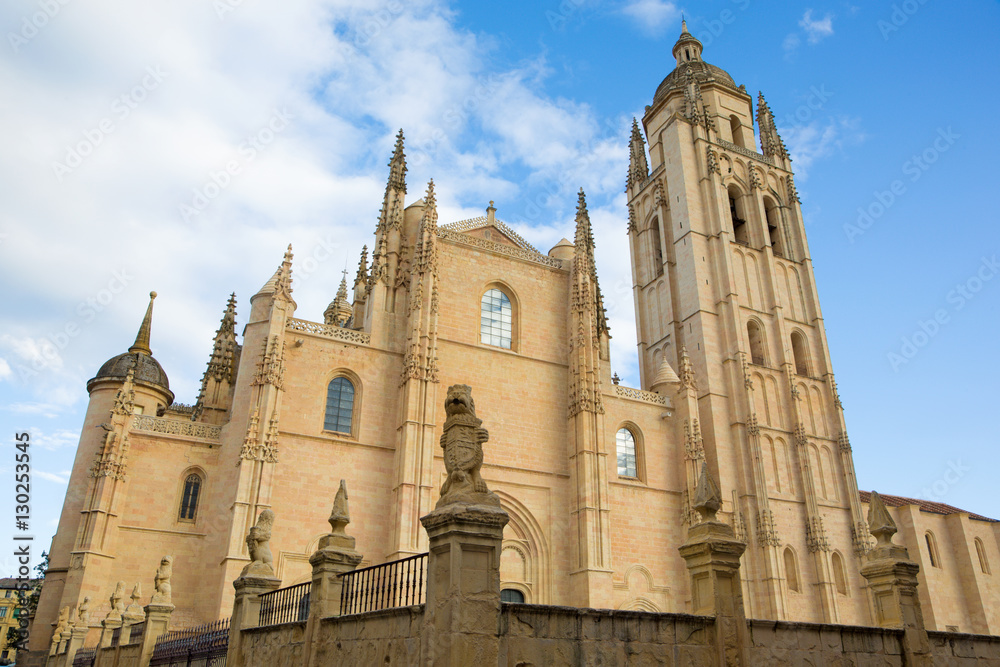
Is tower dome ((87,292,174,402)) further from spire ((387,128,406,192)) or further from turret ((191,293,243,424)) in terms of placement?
spire ((387,128,406,192))

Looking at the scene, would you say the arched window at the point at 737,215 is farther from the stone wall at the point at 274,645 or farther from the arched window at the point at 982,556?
the stone wall at the point at 274,645

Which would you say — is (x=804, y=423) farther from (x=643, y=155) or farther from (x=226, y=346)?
(x=226, y=346)

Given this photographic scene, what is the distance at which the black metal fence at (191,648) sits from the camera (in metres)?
11.3

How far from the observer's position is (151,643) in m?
13.5

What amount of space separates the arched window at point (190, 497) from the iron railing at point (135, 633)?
13.7 ft

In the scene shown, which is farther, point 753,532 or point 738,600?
point 753,532

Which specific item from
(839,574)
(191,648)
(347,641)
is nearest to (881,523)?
(347,641)

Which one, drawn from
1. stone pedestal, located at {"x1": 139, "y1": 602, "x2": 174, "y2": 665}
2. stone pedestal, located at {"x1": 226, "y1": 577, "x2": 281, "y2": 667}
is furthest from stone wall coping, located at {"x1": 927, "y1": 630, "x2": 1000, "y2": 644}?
stone pedestal, located at {"x1": 139, "y1": 602, "x2": 174, "y2": 665}

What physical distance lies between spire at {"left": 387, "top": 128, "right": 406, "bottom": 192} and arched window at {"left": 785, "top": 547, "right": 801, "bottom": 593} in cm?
1899

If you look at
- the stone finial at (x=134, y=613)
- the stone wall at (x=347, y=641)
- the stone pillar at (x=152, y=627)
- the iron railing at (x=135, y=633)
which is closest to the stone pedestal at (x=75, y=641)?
the stone finial at (x=134, y=613)

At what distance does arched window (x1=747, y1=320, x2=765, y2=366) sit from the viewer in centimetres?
2934

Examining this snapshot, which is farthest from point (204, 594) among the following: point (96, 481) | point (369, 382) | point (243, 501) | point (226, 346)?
point (226, 346)

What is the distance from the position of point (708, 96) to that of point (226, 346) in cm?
2553

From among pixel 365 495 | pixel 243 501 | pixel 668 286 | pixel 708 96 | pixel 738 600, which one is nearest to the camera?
pixel 738 600
